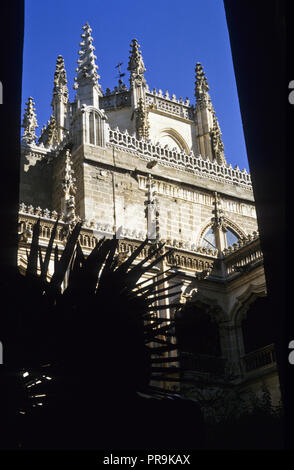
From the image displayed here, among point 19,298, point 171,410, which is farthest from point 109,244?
point 171,410

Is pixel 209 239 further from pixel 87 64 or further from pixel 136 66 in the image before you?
pixel 136 66

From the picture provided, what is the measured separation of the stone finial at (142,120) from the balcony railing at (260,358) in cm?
1591

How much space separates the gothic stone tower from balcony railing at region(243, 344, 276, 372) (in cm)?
3

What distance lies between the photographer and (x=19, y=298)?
3572 mm

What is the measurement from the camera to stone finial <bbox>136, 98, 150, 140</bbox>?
31078 millimetres

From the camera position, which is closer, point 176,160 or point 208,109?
point 176,160

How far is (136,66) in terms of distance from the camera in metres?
35.2

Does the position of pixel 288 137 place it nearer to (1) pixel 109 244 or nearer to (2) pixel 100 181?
(1) pixel 109 244

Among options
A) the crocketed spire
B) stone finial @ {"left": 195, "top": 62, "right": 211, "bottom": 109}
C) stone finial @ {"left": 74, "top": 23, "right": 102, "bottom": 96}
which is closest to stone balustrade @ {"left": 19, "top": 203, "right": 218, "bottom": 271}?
stone finial @ {"left": 74, "top": 23, "right": 102, "bottom": 96}

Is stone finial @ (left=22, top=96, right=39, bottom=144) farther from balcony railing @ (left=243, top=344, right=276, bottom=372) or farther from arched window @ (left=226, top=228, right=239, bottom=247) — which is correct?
balcony railing @ (left=243, top=344, right=276, bottom=372)

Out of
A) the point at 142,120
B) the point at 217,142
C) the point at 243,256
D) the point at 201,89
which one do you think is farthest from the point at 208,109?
the point at 243,256

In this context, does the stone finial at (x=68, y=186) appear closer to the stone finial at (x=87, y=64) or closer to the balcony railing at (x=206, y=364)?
the stone finial at (x=87, y=64)

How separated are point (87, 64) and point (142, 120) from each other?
8.78 metres

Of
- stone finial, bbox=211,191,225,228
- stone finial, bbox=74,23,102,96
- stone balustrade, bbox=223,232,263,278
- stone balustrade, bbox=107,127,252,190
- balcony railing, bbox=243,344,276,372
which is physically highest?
stone finial, bbox=74,23,102,96
